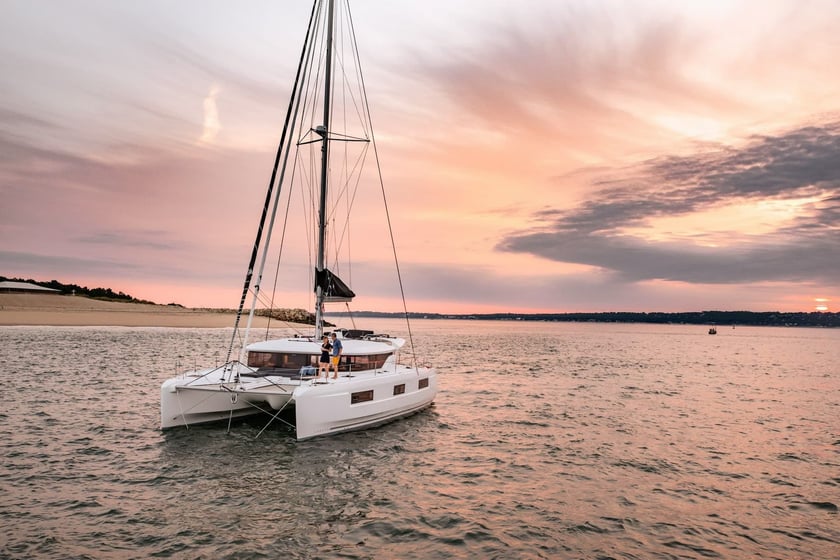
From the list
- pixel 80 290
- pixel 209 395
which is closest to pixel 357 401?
pixel 209 395

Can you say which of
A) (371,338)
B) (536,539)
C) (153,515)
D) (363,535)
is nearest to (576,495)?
(536,539)

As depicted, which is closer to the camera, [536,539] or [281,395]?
[536,539]

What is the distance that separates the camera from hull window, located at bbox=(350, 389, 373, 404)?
1486 cm

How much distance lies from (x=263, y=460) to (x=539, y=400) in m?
14.4

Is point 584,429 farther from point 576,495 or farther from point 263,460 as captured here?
point 263,460

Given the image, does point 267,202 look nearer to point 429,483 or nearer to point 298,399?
point 298,399

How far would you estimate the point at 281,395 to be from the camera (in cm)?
1371

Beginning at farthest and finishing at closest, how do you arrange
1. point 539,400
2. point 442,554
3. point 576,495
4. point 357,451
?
point 539,400, point 357,451, point 576,495, point 442,554

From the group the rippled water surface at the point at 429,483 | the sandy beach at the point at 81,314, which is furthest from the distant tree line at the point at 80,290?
the rippled water surface at the point at 429,483

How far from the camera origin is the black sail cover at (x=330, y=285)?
1828cm

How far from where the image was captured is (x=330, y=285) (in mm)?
18359

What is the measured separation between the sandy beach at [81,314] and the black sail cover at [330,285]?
64.0m

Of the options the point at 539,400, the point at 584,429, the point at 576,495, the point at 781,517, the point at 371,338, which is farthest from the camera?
the point at 539,400

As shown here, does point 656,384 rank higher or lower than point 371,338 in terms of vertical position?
lower
